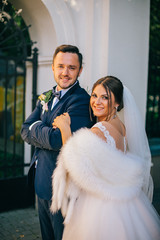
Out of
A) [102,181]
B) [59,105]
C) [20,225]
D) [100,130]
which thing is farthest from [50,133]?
[20,225]

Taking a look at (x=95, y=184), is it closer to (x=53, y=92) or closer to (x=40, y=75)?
(x=53, y=92)

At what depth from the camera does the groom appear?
7.43ft

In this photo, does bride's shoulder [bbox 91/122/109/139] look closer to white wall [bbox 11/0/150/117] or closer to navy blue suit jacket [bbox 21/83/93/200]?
navy blue suit jacket [bbox 21/83/93/200]

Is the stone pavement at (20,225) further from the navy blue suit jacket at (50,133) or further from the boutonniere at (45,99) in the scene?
the boutonniere at (45,99)

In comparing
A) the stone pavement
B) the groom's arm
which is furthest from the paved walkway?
the groom's arm

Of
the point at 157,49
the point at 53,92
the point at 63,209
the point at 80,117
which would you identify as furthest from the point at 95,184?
the point at 157,49

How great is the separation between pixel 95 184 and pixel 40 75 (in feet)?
8.63

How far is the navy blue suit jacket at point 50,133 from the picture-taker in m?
2.22

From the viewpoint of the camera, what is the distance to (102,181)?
2.09 m

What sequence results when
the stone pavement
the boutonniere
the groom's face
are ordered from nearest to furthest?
the groom's face, the boutonniere, the stone pavement

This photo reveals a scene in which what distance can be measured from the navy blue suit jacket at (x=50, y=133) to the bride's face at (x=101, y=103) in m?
0.15

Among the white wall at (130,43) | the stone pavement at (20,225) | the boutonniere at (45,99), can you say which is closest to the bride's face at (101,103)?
the boutonniere at (45,99)

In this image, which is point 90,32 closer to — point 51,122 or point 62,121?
point 51,122

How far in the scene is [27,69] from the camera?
4371 millimetres
